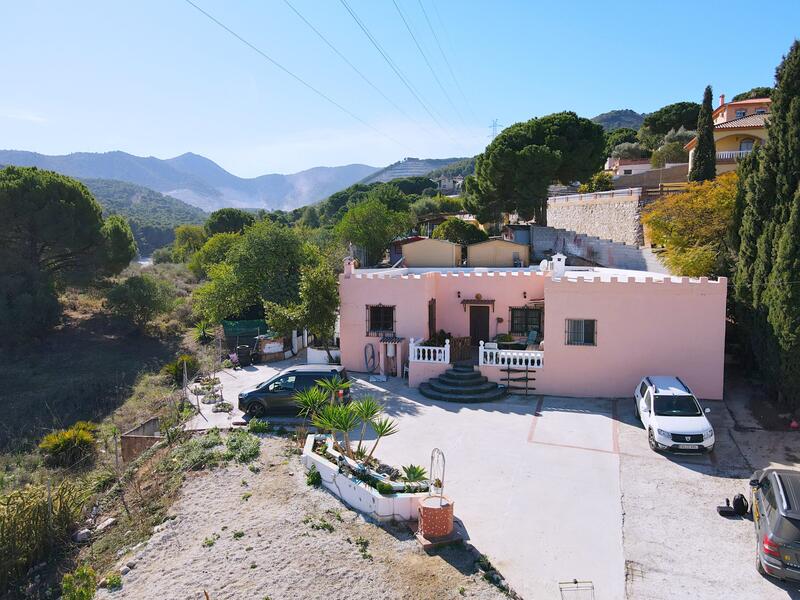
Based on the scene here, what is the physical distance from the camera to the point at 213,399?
595 inches

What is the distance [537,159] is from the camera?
3070 cm

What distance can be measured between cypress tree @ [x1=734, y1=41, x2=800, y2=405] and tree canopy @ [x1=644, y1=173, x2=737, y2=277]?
2209mm

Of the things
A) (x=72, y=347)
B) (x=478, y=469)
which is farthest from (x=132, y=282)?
(x=478, y=469)

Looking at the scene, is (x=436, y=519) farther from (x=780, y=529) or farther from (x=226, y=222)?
(x=226, y=222)

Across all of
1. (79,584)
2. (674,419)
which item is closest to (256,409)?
(79,584)

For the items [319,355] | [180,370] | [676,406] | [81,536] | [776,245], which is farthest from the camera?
[180,370]

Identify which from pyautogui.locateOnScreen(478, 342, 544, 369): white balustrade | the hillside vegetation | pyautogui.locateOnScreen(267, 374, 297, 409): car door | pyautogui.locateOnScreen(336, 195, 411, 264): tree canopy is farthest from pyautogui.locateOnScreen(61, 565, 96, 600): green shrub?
the hillside vegetation

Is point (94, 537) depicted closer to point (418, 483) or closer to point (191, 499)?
point (191, 499)

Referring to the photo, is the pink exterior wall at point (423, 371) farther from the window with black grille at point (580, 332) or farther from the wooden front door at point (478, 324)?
the window with black grille at point (580, 332)

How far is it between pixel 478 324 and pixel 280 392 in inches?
292

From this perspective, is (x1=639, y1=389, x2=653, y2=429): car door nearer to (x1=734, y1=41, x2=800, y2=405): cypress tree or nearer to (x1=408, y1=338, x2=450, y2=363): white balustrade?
(x1=734, y1=41, x2=800, y2=405): cypress tree

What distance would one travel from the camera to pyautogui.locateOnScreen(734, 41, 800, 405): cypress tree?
11.8m

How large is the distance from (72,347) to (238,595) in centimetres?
2515

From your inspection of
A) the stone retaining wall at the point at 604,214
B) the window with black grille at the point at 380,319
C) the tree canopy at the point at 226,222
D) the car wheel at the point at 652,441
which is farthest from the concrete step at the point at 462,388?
the tree canopy at the point at 226,222
